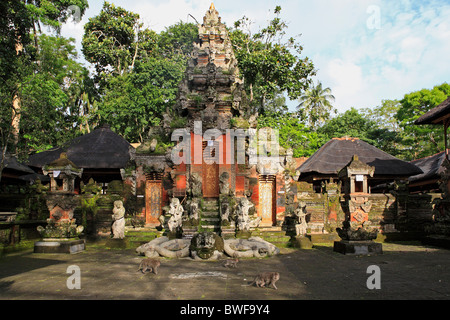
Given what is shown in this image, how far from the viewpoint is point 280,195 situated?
14172mm

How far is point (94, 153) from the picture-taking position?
1955 cm

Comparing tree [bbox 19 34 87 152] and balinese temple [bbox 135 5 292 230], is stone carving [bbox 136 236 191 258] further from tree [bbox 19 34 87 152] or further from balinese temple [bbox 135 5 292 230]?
tree [bbox 19 34 87 152]

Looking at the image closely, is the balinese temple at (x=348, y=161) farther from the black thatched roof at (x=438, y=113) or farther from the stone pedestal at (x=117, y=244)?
the stone pedestal at (x=117, y=244)

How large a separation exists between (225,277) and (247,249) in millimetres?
2927

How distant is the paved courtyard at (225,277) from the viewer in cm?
552

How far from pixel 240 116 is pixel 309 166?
6742 mm

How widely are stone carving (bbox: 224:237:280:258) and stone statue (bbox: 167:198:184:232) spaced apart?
7.29 feet

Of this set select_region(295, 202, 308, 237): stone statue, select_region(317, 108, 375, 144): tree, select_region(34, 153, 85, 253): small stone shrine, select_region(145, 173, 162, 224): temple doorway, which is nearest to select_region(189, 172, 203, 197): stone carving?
select_region(145, 173, 162, 224): temple doorway

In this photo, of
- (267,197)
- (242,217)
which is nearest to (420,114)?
(267,197)

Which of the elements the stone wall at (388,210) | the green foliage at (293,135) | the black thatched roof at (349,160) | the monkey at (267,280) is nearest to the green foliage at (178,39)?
the green foliage at (293,135)

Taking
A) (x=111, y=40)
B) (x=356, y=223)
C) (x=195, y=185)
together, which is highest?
(x=111, y=40)

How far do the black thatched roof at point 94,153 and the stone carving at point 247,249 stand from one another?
1049cm

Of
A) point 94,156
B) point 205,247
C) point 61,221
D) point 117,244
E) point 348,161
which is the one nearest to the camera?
Answer: point 205,247

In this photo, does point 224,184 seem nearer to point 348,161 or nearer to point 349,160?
point 348,161
